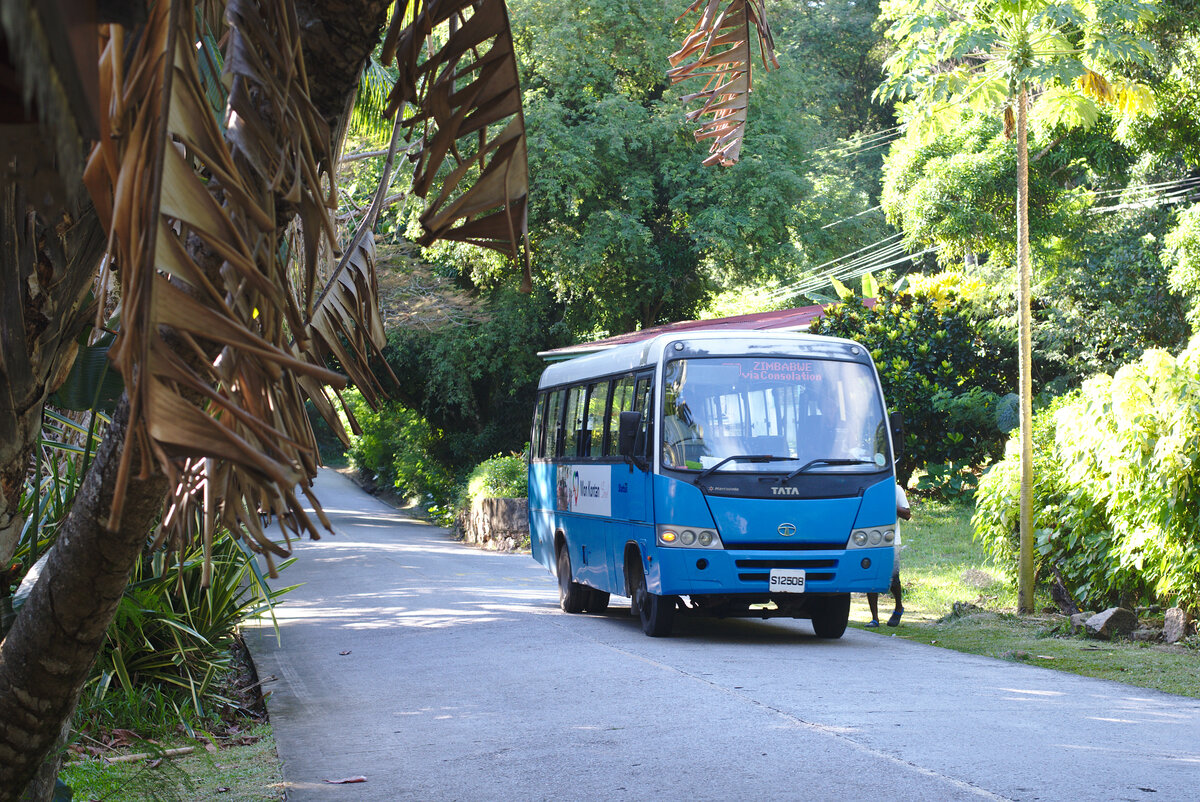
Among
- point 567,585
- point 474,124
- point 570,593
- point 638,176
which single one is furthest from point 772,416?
point 638,176

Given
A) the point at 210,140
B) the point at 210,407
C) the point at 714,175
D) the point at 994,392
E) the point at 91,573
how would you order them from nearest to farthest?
1. the point at 210,140
2. the point at 91,573
3. the point at 210,407
4. the point at 994,392
5. the point at 714,175

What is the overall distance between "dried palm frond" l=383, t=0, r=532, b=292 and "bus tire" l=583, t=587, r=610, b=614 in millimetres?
10997

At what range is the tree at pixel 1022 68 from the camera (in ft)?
37.8

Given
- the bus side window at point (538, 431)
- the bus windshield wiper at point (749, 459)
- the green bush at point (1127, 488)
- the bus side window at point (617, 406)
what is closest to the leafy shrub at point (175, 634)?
the bus windshield wiper at point (749, 459)

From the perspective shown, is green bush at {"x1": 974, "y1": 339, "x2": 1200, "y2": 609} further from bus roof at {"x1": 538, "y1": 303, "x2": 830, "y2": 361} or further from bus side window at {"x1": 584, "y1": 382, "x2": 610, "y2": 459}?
bus roof at {"x1": 538, "y1": 303, "x2": 830, "y2": 361}

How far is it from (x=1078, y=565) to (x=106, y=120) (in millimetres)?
11337

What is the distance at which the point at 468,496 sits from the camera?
95.5ft

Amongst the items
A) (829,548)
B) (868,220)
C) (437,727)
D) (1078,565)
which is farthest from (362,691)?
(868,220)

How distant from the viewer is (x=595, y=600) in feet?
46.3

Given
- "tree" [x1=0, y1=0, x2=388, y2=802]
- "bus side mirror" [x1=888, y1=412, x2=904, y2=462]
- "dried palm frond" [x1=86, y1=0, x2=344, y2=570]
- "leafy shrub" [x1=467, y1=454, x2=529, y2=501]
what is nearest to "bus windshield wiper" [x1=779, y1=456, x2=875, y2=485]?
"bus side mirror" [x1=888, y1=412, x2=904, y2=462]

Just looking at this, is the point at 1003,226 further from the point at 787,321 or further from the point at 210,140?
the point at 210,140

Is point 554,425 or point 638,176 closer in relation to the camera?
point 554,425

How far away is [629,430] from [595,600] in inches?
133

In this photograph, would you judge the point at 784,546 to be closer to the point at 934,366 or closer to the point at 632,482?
the point at 632,482
